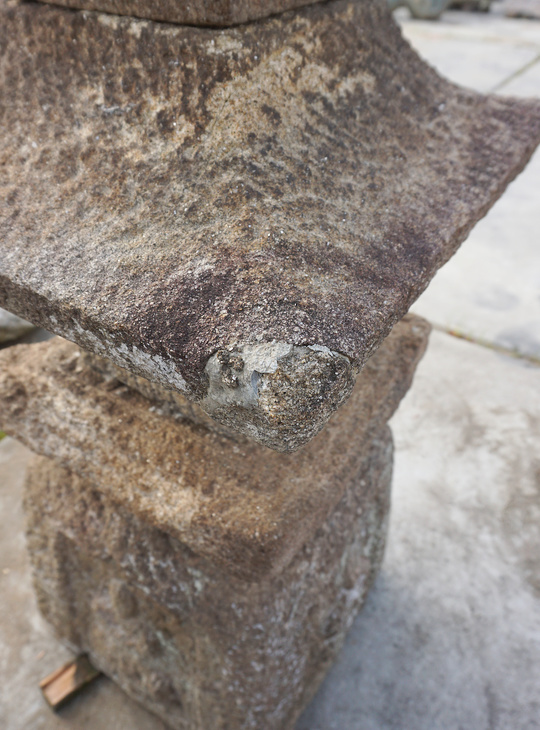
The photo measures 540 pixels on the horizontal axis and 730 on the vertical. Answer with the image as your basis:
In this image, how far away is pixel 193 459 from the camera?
3.13ft

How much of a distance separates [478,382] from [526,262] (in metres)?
0.86

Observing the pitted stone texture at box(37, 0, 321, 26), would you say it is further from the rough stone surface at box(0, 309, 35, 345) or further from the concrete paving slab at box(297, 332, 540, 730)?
the rough stone surface at box(0, 309, 35, 345)

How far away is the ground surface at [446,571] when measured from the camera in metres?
1.33

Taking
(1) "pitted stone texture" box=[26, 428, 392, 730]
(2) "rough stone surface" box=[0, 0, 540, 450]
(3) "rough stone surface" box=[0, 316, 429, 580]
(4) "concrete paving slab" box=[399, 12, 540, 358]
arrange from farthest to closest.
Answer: (4) "concrete paving slab" box=[399, 12, 540, 358] → (1) "pitted stone texture" box=[26, 428, 392, 730] → (3) "rough stone surface" box=[0, 316, 429, 580] → (2) "rough stone surface" box=[0, 0, 540, 450]

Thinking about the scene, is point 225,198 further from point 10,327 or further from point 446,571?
point 10,327

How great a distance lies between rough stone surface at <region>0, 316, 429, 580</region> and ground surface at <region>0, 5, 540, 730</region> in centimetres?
62

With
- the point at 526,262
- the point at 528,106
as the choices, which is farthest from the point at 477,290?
the point at 528,106

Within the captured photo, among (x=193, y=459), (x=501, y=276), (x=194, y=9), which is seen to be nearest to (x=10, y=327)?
(x=193, y=459)

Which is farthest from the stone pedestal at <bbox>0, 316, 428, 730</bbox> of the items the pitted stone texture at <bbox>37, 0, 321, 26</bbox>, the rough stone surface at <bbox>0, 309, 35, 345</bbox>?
the rough stone surface at <bbox>0, 309, 35, 345</bbox>

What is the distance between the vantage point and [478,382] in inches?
84.4

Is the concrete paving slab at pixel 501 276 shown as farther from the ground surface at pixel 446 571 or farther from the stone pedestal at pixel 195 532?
the stone pedestal at pixel 195 532

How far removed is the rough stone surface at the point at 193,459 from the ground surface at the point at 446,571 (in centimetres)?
62

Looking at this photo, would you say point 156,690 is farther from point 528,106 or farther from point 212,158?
point 528,106

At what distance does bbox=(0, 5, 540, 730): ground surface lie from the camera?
1.33m
